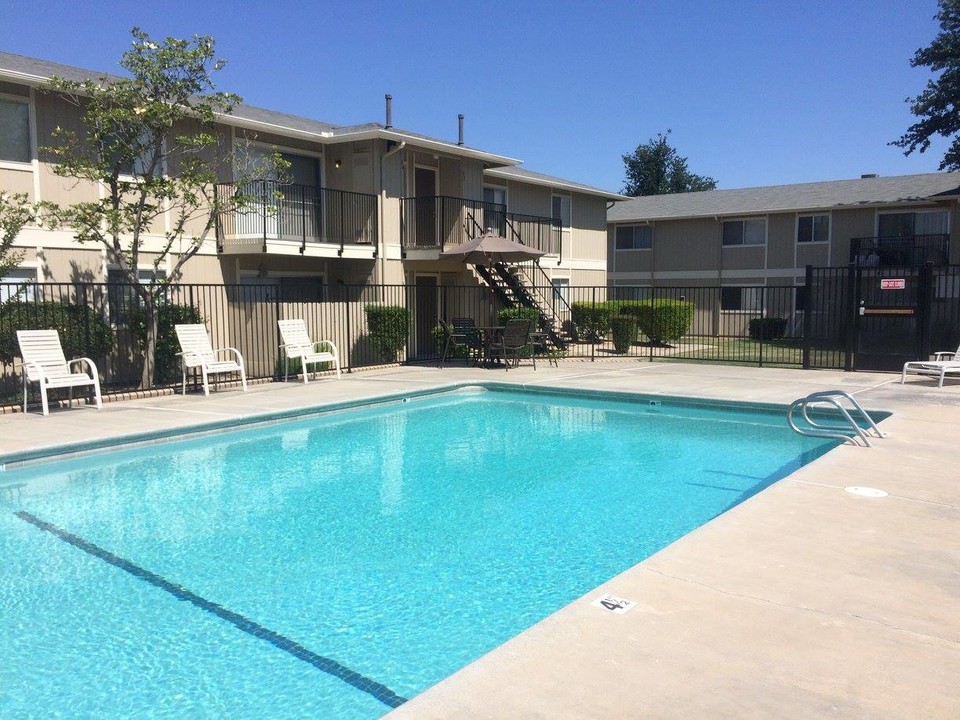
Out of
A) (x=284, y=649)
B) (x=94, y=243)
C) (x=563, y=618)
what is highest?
(x=94, y=243)

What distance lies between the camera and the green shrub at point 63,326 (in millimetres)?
10711

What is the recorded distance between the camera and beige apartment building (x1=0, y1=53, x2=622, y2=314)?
12.2m

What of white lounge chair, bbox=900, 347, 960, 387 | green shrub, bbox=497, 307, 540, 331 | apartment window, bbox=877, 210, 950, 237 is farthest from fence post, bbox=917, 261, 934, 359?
apartment window, bbox=877, 210, 950, 237

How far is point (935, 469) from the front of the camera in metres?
6.18

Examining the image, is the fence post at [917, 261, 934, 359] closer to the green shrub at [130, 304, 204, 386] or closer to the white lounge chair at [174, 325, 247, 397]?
the white lounge chair at [174, 325, 247, 397]

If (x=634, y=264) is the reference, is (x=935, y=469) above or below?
below

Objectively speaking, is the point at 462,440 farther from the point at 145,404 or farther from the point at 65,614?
the point at 65,614

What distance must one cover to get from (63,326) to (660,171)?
53050mm

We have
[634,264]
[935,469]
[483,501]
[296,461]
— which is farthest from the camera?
[634,264]

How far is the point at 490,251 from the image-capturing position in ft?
51.8

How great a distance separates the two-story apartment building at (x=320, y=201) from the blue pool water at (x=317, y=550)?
620 centimetres

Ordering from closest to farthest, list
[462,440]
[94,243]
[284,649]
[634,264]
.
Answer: [284,649] < [462,440] < [94,243] < [634,264]

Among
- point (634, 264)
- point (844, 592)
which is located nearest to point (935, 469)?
point (844, 592)

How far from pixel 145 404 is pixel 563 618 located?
9.27 meters
